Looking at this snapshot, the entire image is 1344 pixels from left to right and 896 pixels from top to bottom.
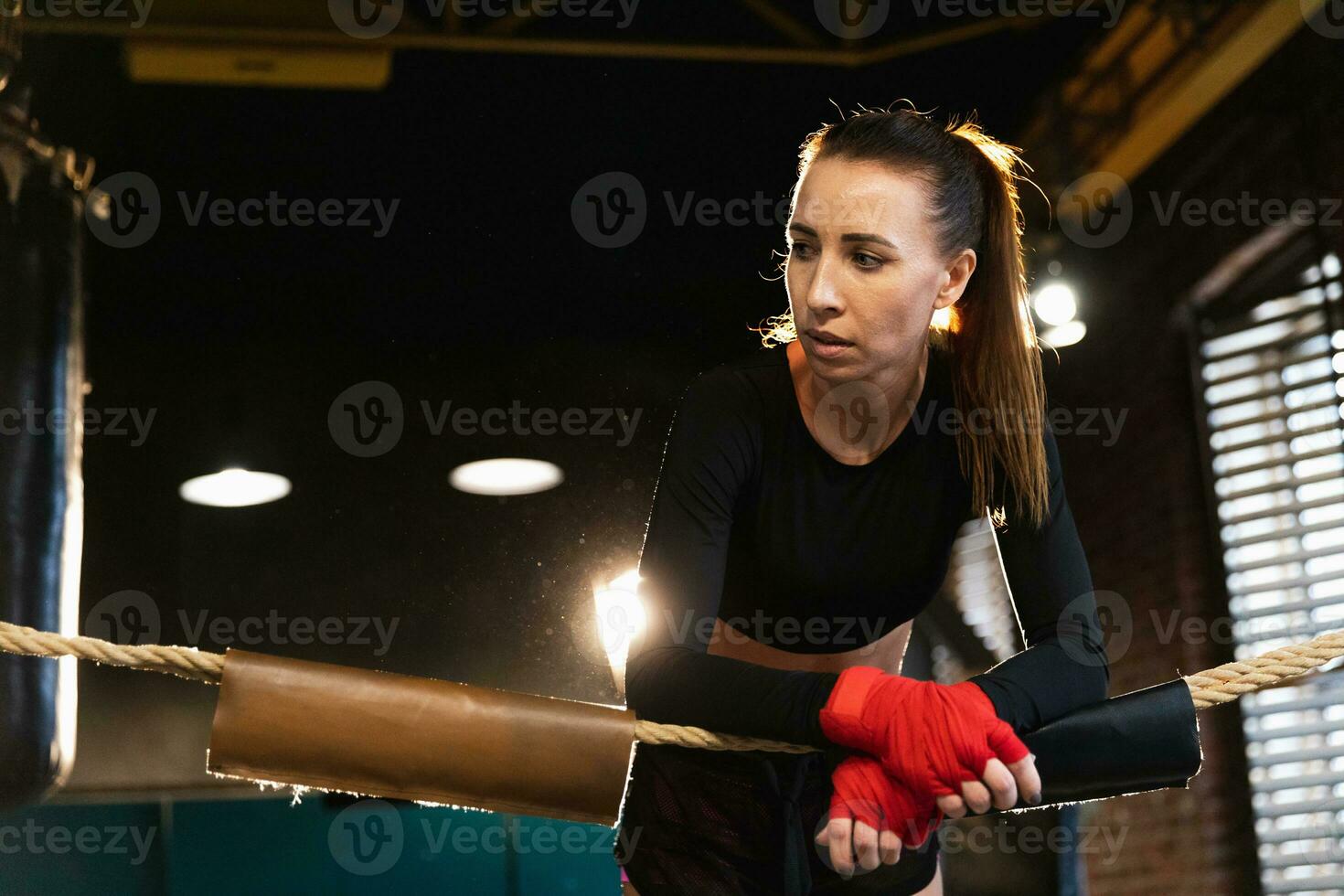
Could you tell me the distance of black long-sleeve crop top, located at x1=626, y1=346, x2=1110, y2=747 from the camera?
102 cm

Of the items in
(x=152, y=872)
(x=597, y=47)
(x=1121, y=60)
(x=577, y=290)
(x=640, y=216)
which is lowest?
(x=152, y=872)

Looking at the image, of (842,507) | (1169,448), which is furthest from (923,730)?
(1169,448)

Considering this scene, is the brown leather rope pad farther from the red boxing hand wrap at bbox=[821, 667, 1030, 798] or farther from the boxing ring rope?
the red boxing hand wrap at bbox=[821, 667, 1030, 798]

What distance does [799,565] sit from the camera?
1.12 m

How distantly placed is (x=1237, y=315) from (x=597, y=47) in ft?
5.98

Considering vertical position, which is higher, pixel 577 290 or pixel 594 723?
pixel 577 290

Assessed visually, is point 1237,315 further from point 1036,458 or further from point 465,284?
point 1036,458

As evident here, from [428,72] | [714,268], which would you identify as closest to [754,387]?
[714,268]

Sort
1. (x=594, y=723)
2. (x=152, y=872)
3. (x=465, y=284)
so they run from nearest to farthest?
(x=594, y=723)
(x=152, y=872)
(x=465, y=284)

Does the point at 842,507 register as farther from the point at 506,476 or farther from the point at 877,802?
the point at 506,476

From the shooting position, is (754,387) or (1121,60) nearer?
(754,387)

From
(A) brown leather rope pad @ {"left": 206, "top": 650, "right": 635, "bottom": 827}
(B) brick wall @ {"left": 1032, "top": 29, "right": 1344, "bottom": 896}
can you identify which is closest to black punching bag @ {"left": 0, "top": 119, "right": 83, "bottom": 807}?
(A) brown leather rope pad @ {"left": 206, "top": 650, "right": 635, "bottom": 827}

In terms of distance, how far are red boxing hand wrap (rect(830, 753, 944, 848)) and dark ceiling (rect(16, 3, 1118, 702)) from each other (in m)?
1.06

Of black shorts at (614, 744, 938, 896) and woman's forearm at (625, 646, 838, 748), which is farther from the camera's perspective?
black shorts at (614, 744, 938, 896)
